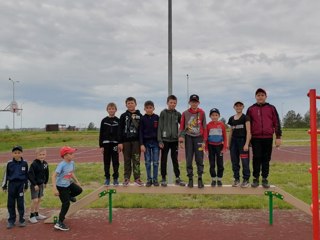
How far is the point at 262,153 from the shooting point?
6551 millimetres

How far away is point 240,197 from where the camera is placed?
900 cm

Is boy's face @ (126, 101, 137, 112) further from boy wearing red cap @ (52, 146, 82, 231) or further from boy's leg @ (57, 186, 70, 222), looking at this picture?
boy's leg @ (57, 186, 70, 222)

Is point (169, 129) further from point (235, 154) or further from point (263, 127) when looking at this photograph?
point (263, 127)

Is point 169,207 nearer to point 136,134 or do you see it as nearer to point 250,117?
point 136,134

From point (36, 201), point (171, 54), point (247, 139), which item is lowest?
point (36, 201)

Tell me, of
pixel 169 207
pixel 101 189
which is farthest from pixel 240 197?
pixel 101 189

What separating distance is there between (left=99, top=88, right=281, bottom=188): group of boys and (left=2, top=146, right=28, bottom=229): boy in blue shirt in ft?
5.09

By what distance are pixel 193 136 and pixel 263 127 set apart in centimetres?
Result: 124

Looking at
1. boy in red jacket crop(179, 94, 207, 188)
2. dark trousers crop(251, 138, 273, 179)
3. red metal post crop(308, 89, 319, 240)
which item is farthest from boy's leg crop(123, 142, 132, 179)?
red metal post crop(308, 89, 319, 240)

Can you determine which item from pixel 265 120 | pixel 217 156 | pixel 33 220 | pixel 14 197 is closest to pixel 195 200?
pixel 217 156

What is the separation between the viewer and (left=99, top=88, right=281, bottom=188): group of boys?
645cm

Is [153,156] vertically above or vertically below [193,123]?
below

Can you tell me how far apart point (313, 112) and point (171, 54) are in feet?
19.3

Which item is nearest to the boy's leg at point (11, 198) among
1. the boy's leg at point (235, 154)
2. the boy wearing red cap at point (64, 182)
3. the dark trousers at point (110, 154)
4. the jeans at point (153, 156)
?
the boy wearing red cap at point (64, 182)
